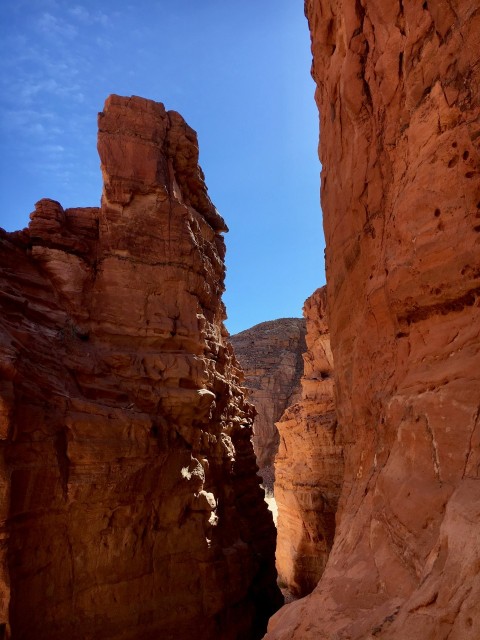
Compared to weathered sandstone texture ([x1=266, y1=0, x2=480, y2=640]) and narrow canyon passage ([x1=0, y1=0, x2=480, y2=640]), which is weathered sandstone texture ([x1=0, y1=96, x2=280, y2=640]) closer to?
narrow canyon passage ([x1=0, y1=0, x2=480, y2=640])

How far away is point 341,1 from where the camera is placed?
851 cm

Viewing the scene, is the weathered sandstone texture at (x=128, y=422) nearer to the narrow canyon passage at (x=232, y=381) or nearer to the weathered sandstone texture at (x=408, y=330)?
the narrow canyon passage at (x=232, y=381)

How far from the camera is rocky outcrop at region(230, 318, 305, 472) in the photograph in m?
51.0

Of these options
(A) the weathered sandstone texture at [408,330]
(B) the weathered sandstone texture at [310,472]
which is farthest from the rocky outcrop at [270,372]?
(A) the weathered sandstone texture at [408,330]

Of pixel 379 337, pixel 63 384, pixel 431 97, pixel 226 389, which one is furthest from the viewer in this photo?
pixel 226 389

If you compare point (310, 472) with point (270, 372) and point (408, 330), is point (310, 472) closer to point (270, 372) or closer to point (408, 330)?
point (408, 330)

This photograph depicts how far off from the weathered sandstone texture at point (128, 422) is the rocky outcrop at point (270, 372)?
33.1m

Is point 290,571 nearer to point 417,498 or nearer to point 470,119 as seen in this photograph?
point 417,498

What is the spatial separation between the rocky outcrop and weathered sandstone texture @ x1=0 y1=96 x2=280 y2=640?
109ft

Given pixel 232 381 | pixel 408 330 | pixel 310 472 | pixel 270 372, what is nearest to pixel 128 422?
pixel 232 381

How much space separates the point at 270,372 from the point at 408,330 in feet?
161

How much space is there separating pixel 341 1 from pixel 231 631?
49.8 feet

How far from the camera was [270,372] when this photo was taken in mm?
54656

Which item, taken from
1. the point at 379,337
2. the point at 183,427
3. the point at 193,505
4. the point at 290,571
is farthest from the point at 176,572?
the point at 290,571
